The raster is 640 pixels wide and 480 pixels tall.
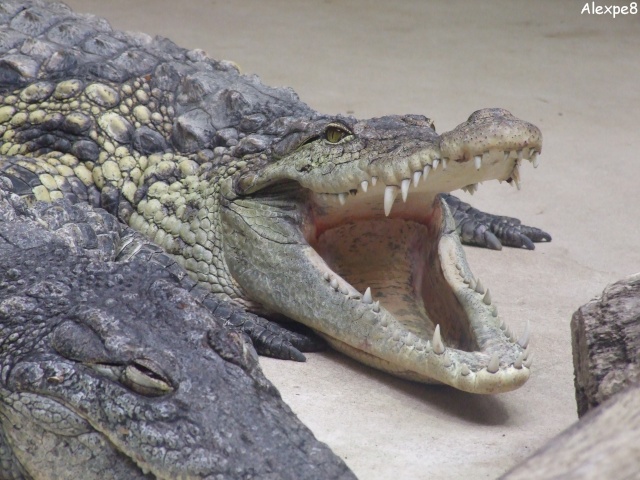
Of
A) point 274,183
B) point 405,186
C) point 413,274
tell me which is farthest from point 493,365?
point 274,183

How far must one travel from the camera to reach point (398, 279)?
4.13 metres

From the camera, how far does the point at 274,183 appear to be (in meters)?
4.02

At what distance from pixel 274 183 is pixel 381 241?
52cm

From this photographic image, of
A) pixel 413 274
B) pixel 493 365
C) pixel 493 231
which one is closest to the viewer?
pixel 493 365

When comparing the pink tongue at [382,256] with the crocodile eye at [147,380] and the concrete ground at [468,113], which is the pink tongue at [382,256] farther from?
the crocodile eye at [147,380]

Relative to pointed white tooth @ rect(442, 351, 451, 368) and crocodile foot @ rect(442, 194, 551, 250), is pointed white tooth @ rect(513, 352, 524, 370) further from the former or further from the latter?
crocodile foot @ rect(442, 194, 551, 250)

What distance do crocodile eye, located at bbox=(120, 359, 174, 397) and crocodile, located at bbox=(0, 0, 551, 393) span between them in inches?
47.9

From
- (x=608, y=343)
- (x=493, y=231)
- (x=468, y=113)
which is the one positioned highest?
(x=468, y=113)

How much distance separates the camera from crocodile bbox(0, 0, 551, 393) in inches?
140

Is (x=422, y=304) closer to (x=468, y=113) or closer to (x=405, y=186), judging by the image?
(x=405, y=186)

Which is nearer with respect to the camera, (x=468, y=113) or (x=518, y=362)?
(x=518, y=362)

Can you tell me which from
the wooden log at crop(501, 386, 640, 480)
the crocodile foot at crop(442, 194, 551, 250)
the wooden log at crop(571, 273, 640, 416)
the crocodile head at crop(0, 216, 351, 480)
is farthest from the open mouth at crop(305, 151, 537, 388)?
the wooden log at crop(501, 386, 640, 480)

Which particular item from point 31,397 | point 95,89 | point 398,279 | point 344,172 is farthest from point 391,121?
point 31,397

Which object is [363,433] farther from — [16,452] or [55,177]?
[55,177]
